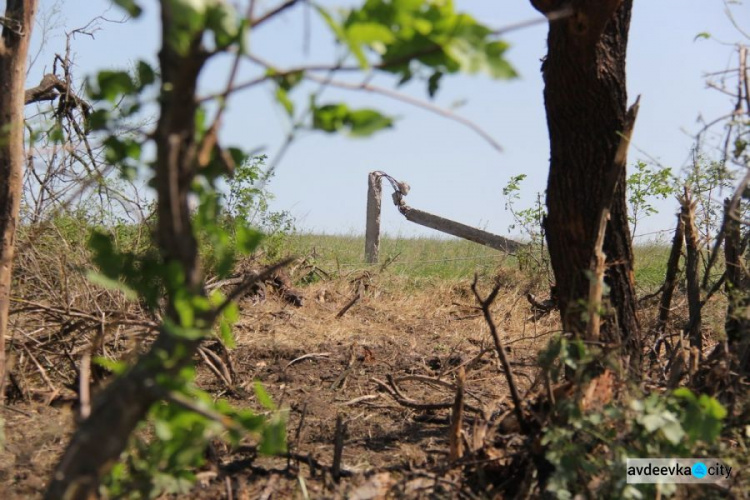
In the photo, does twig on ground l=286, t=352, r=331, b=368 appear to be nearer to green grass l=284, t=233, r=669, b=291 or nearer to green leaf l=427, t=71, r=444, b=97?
green grass l=284, t=233, r=669, b=291

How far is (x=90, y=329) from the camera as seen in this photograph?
14.3 ft

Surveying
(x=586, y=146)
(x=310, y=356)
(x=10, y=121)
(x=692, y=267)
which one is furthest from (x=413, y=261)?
(x=10, y=121)

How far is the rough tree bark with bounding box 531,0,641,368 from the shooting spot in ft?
11.6

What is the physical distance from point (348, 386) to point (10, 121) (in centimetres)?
244

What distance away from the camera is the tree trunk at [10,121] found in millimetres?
3707

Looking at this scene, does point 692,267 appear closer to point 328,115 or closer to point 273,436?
point 273,436

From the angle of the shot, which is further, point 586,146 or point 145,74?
point 586,146

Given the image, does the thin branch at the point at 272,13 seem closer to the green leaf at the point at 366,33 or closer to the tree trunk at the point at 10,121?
the green leaf at the point at 366,33

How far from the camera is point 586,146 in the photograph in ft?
11.8

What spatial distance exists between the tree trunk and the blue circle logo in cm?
312

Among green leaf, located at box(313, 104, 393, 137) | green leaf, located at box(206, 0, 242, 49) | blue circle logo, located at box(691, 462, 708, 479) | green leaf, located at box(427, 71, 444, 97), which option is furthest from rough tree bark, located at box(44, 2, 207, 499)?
blue circle logo, located at box(691, 462, 708, 479)

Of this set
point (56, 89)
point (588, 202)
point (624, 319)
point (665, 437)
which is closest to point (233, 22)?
point (665, 437)

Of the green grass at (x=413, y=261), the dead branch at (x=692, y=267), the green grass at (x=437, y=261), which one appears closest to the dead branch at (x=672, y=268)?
the dead branch at (x=692, y=267)

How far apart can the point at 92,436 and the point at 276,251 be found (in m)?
7.32
